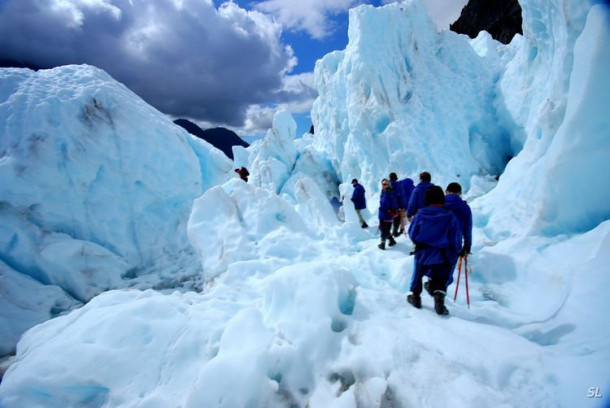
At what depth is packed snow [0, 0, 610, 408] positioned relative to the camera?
7.42 ft

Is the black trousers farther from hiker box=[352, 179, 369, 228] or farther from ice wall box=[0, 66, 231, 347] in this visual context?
ice wall box=[0, 66, 231, 347]

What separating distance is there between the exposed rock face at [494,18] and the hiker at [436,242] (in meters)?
34.2

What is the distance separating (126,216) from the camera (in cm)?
846

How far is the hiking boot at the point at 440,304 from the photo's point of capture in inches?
117

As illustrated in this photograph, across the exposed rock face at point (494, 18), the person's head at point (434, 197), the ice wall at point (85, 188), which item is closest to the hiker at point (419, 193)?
the person's head at point (434, 197)

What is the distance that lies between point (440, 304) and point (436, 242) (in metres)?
0.67

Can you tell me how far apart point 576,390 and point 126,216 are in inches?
384

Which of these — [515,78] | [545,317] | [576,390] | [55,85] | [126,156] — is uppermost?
[515,78]

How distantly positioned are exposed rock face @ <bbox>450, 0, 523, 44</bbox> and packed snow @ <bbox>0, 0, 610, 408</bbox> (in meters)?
19.7

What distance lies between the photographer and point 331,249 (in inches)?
255

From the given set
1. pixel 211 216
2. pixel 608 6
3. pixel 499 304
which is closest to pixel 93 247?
pixel 211 216

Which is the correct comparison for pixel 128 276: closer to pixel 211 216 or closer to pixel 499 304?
pixel 211 216

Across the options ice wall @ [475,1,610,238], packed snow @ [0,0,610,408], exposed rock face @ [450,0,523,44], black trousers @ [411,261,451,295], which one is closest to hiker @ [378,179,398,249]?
packed snow @ [0,0,610,408]

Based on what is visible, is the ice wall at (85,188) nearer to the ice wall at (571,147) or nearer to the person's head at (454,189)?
the person's head at (454,189)
